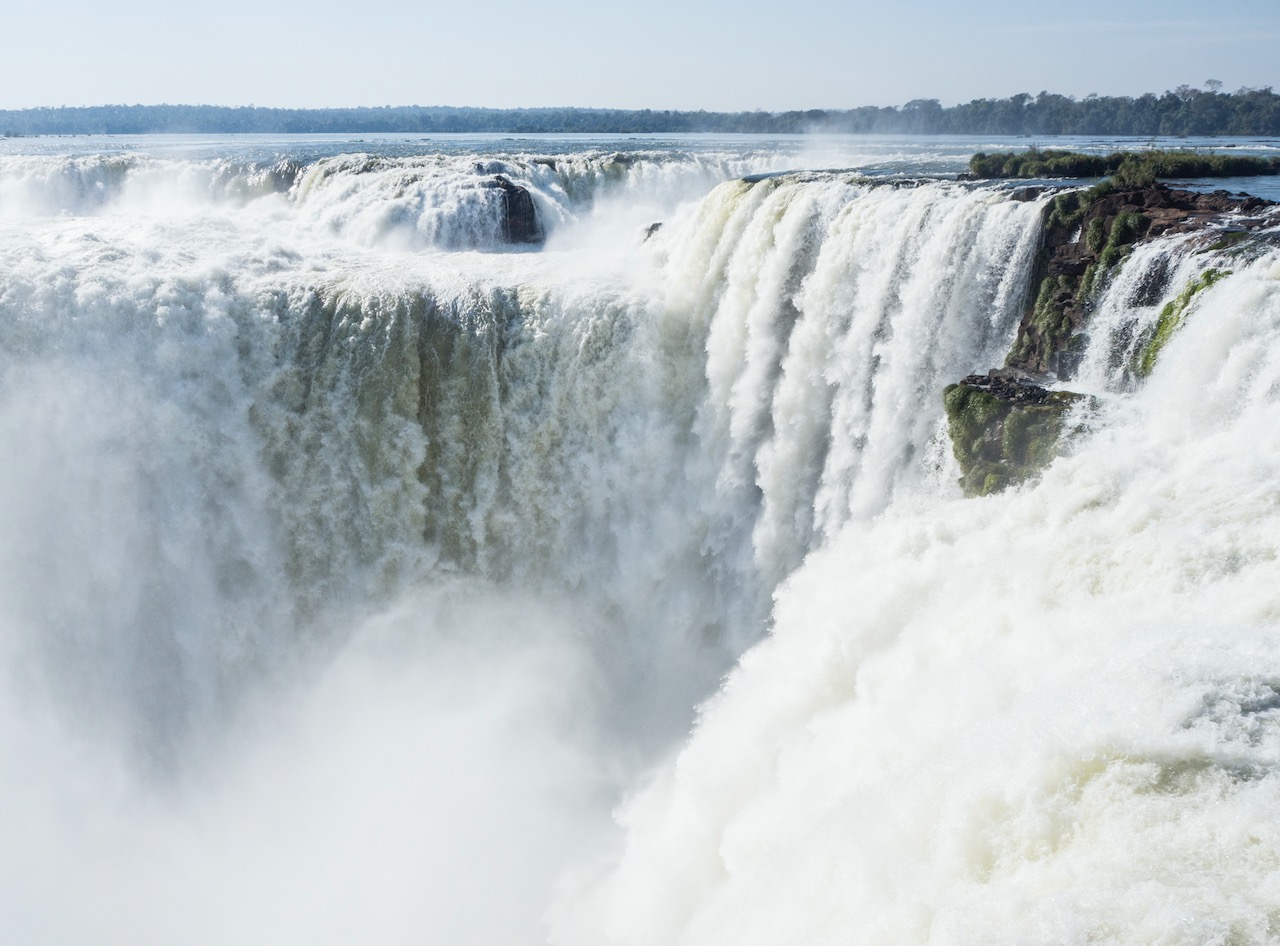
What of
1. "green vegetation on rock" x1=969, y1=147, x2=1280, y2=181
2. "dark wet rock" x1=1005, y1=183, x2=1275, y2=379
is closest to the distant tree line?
"green vegetation on rock" x1=969, y1=147, x2=1280, y2=181

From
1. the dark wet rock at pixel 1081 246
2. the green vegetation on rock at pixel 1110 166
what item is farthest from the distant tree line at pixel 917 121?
the dark wet rock at pixel 1081 246

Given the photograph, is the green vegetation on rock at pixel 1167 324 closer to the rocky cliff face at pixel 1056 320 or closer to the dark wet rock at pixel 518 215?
the rocky cliff face at pixel 1056 320

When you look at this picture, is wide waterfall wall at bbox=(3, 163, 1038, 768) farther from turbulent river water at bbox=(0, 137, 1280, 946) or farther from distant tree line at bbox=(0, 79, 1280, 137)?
distant tree line at bbox=(0, 79, 1280, 137)

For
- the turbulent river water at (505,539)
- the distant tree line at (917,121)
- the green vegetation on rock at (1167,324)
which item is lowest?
the turbulent river water at (505,539)

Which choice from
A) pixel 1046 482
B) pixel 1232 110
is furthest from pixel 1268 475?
pixel 1232 110

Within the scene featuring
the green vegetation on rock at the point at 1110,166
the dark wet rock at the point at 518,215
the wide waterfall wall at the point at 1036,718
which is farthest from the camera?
the dark wet rock at the point at 518,215

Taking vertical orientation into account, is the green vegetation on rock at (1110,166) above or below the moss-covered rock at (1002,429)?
above
